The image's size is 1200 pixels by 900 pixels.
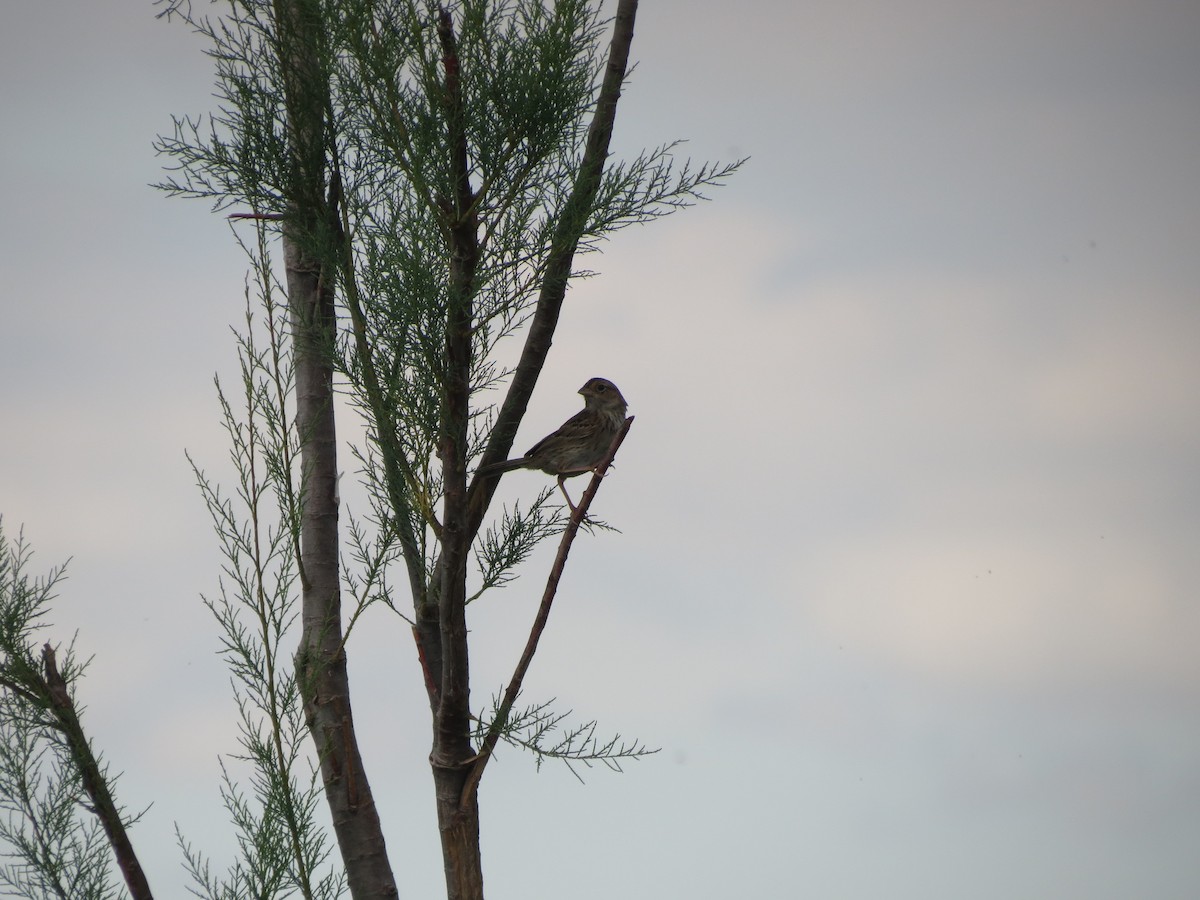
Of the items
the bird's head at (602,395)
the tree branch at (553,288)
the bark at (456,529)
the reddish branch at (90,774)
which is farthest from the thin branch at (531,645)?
the bird's head at (602,395)

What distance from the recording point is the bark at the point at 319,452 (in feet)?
13.5

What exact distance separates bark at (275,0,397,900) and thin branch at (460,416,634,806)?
522 mm

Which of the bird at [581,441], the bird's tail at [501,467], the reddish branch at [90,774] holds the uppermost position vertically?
the bird at [581,441]

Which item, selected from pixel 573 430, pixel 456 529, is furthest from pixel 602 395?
pixel 456 529

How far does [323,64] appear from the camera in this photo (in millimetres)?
3994

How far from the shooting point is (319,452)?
187 inches

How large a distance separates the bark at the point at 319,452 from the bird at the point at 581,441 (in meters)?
0.76

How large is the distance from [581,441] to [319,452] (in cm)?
131

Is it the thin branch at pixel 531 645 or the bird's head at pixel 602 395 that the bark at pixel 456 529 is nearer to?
the thin branch at pixel 531 645

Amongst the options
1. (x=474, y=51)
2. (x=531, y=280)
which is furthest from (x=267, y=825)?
(x=474, y=51)

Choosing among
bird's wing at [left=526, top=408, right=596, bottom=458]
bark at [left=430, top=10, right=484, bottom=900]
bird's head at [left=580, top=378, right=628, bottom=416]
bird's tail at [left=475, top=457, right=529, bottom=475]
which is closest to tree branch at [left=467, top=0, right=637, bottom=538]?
bird's tail at [left=475, top=457, right=529, bottom=475]

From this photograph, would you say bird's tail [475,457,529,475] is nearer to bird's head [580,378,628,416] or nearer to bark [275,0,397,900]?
bark [275,0,397,900]

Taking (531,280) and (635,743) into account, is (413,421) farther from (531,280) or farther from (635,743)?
(635,743)

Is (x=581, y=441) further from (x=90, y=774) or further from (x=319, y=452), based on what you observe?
(x=90, y=774)
